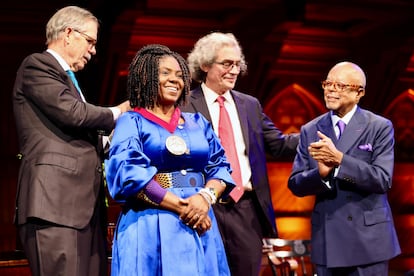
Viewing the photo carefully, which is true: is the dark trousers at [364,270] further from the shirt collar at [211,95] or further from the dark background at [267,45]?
the dark background at [267,45]

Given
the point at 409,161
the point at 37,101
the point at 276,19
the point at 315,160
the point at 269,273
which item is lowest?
the point at 269,273

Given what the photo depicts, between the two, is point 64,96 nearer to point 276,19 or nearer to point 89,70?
point 89,70

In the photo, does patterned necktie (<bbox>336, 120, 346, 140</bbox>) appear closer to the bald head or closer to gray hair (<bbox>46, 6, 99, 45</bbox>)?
the bald head

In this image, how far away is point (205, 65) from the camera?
150 inches

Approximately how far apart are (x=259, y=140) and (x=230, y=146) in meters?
0.22

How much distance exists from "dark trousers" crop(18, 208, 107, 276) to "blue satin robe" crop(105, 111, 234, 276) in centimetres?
27

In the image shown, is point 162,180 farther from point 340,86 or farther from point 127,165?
point 340,86

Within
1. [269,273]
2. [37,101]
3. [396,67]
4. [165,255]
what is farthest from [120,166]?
[396,67]

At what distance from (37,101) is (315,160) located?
1373mm

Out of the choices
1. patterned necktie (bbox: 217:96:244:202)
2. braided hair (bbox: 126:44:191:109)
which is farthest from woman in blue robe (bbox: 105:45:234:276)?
patterned necktie (bbox: 217:96:244:202)

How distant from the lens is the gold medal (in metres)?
2.79

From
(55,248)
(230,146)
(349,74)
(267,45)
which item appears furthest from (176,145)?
(267,45)

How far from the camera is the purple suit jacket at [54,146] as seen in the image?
2994mm

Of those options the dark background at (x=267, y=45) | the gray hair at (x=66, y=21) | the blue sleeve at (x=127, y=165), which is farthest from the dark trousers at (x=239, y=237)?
the dark background at (x=267, y=45)
